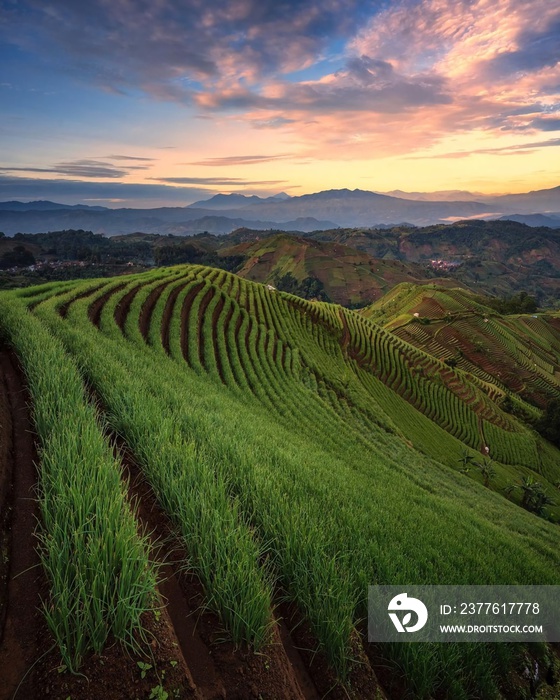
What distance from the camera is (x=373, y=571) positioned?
4.52 meters

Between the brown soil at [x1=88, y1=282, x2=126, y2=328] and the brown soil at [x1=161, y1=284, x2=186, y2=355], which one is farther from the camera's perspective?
the brown soil at [x1=161, y1=284, x2=186, y2=355]

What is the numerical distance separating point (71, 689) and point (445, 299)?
10719 cm

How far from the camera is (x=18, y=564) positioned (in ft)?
10.9

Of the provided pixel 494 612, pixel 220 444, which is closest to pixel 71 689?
pixel 220 444

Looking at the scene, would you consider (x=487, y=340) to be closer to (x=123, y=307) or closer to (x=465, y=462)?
(x=465, y=462)

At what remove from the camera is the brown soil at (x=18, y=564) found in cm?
256

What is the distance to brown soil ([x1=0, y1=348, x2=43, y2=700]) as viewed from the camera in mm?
2562

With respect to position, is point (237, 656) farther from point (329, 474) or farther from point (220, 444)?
point (329, 474)

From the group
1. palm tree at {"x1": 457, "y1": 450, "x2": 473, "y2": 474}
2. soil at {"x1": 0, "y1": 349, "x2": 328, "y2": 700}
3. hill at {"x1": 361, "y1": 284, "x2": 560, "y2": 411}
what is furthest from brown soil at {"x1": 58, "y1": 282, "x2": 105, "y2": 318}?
hill at {"x1": 361, "y1": 284, "x2": 560, "y2": 411}

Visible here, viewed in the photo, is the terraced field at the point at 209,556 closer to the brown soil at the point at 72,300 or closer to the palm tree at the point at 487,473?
the brown soil at the point at 72,300

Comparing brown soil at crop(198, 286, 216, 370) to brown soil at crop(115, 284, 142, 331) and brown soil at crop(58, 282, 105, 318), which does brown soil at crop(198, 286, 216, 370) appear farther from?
brown soil at crop(58, 282, 105, 318)

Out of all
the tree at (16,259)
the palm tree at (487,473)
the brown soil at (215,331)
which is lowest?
the palm tree at (487,473)

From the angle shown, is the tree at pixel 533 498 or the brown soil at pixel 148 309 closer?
the brown soil at pixel 148 309

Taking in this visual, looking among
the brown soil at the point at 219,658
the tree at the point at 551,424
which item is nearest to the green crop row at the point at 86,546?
the brown soil at the point at 219,658
